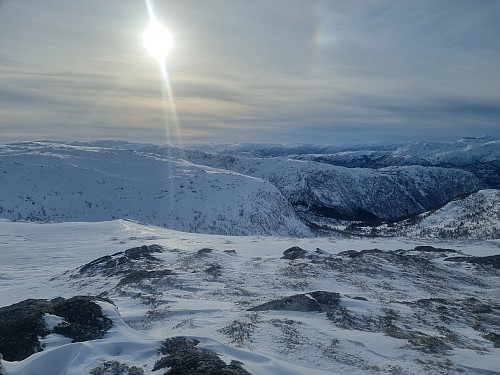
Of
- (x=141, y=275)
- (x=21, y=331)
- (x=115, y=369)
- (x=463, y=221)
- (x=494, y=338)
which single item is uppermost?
(x=21, y=331)

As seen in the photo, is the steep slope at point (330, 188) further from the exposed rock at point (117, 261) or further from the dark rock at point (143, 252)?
the exposed rock at point (117, 261)

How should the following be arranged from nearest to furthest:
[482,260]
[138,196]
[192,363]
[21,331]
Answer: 1. [192,363]
2. [21,331]
3. [482,260]
4. [138,196]

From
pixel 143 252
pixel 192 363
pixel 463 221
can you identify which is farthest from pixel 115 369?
pixel 463 221

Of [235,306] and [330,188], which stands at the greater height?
[330,188]

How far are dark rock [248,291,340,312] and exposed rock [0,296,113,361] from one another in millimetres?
4289

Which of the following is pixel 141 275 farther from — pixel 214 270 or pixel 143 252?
pixel 143 252

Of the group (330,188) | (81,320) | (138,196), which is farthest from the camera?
(330,188)


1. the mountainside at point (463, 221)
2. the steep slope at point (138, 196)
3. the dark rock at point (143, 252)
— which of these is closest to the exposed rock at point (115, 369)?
the dark rock at point (143, 252)

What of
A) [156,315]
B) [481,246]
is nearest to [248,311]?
[156,315]

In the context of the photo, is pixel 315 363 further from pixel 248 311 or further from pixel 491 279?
pixel 491 279

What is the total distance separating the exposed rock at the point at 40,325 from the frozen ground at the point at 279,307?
0.27m

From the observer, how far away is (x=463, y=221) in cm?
7288

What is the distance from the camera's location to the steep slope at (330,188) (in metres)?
153

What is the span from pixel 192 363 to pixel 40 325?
3891 mm
